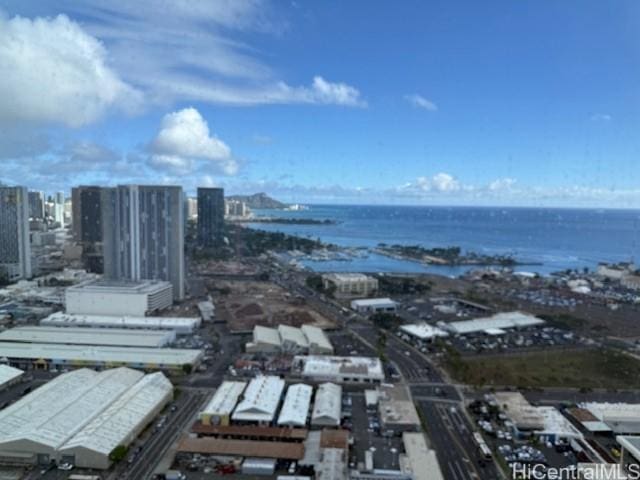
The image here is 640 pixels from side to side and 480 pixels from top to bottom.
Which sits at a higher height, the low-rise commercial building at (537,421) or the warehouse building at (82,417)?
the warehouse building at (82,417)

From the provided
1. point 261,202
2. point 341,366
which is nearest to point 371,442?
point 341,366

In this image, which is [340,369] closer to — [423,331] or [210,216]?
[423,331]

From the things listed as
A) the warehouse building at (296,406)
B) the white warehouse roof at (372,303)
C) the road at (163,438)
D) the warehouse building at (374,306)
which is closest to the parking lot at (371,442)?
the warehouse building at (296,406)

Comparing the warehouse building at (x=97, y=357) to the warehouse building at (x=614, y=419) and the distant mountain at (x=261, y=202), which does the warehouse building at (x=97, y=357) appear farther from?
the distant mountain at (x=261, y=202)

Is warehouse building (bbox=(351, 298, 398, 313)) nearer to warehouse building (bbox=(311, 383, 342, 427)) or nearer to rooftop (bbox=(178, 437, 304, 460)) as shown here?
warehouse building (bbox=(311, 383, 342, 427))

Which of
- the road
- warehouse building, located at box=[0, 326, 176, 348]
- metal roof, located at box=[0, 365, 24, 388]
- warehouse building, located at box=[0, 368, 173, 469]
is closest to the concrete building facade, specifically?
warehouse building, located at box=[0, 326, 176, 348]
